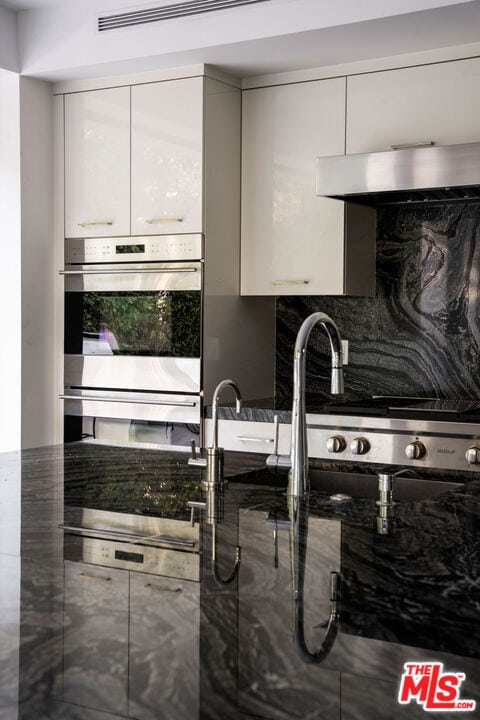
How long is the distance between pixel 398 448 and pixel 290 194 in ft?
4.18

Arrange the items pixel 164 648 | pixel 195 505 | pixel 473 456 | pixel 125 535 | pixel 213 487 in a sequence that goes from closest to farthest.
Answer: pixel 164 648, pixel 125 535, pixel 195 505, pixel 213 487, pixel 473 456

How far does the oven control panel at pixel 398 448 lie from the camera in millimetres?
3230

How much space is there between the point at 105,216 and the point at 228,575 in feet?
10.2

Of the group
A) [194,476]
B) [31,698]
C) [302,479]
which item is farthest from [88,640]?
[194,476]

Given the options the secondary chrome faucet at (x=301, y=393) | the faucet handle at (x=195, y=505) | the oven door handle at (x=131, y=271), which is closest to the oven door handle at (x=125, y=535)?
the faucet handle at (x=195, y=505)

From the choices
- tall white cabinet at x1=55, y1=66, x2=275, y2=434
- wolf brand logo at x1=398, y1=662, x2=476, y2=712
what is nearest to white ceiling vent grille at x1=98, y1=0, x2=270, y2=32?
tall white cabinet at x1=55, y1=66, x2=275, y2=434

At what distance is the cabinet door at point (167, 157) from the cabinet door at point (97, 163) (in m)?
0.06

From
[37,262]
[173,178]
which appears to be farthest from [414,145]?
[37,262]

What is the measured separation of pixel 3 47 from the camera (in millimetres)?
4023

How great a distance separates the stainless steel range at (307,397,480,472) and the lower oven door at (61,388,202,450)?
601 millimetres

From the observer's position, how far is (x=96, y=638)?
0.99 meters

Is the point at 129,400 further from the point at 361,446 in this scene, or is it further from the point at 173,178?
the point at 361,446

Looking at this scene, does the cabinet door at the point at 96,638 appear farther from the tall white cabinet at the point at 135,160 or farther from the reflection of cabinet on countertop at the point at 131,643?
the tall white cabinet at the point at 135,160

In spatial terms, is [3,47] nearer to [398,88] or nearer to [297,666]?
[398,88]
